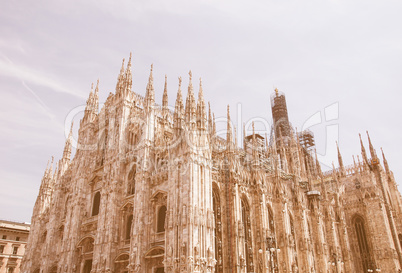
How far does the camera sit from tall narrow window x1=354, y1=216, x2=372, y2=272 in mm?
50375

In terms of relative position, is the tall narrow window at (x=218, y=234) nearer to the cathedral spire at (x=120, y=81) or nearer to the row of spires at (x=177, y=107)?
the row of spires at (x=177, y=107)

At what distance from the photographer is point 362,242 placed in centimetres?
5219

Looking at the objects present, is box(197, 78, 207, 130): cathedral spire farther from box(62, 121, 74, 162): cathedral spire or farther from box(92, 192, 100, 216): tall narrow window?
box(62, 121, 74, 162): cathedral spire

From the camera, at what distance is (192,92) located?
32.6 meters

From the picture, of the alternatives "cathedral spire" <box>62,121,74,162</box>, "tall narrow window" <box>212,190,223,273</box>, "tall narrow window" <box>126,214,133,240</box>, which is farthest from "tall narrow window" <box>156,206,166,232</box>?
"cathedral spire" <box>62,121,74,162</box>

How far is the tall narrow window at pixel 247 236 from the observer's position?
3134 centimetres

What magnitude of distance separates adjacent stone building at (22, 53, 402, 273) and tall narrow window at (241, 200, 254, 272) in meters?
0.10

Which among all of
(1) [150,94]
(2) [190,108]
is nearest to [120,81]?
(1) [150,94]

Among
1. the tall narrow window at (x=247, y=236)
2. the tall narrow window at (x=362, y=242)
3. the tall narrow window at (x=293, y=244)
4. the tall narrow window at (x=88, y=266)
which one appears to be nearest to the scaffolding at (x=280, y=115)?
the tall narrow window at (x=362, y=242)

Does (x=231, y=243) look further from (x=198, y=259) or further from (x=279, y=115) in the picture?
(x=279, y=115)

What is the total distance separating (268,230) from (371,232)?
26.3 meters

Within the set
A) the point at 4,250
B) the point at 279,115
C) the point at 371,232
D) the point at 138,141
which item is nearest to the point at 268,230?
the point at 138,141

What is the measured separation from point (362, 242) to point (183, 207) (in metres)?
39.0

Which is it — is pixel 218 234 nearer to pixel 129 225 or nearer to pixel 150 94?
pixel 129 225
